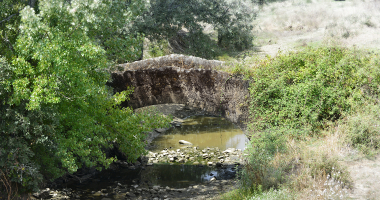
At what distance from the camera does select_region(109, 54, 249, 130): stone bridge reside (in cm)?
935

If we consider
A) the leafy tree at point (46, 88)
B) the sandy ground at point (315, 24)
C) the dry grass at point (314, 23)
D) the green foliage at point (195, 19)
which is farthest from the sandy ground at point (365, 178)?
the dry grass at point (314, 23)

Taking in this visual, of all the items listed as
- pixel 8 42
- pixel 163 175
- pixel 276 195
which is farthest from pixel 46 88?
pixel 163 175

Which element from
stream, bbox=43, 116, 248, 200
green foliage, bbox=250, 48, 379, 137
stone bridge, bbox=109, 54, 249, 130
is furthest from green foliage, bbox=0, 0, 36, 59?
green foliage, bbox=250, 48, 379, 137

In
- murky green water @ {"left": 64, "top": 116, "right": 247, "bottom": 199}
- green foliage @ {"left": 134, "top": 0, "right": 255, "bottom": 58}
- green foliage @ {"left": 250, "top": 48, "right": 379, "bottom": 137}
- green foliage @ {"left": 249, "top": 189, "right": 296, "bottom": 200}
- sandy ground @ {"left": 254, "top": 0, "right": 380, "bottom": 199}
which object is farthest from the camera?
sandy ground @ {"left": 254, "top": 0, "right": 380, "bottom": 199}

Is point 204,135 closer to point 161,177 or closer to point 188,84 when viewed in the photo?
point 161,177

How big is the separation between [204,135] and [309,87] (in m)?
9.10

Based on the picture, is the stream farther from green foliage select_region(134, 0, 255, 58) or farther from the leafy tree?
green foliage select_region(134, 0, 255, 58)

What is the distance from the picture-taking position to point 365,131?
293 inches

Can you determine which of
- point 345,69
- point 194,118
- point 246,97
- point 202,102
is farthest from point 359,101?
point 194,118

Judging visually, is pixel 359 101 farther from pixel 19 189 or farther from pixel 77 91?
pixel 19 189

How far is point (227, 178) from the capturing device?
10852 mm

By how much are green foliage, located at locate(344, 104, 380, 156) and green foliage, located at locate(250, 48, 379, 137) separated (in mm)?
507

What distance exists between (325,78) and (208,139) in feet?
28.1

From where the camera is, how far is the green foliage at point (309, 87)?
8.20 metres
